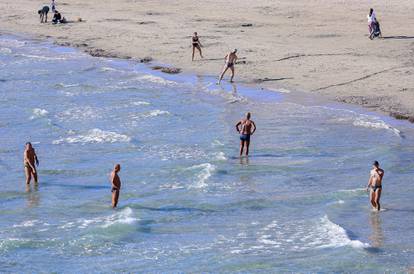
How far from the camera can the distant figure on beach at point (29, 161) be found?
23453mm

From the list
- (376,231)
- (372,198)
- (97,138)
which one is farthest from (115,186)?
(97,138)

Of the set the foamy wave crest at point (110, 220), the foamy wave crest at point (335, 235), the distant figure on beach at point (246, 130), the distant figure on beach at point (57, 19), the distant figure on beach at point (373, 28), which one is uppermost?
the distant figure on beach at point (373, 28)

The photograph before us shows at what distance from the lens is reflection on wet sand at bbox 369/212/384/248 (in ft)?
62.0

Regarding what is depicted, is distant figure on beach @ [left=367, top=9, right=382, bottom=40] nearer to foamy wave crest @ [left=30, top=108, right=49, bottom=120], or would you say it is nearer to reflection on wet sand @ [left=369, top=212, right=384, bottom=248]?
foamy wave crest @ [left=30, top=108, right=49, bottom=120]

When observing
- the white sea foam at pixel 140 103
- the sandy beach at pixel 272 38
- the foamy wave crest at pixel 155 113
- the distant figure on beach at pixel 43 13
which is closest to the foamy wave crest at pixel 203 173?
the foamy wave crest at pixel 155 113

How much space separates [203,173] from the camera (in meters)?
24.2

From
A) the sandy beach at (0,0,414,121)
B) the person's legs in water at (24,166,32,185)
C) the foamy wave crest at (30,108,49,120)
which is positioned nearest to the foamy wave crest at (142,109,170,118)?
the foamy wave crest at (30,108,49,120)

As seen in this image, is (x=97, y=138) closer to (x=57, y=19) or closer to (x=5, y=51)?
(x=5, y=51)

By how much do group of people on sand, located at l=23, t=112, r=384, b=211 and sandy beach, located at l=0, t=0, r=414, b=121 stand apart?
589 centimetres

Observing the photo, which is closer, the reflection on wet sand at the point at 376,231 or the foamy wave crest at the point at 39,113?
the reflection on wet sand at the point at 376,231

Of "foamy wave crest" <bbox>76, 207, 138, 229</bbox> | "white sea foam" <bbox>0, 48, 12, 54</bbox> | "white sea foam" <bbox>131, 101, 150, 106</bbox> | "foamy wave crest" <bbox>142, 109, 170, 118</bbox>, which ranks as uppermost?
"white sea foam" <bbox>0, 48, 12, 54</bbox>

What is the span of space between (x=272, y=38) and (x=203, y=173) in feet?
60.8

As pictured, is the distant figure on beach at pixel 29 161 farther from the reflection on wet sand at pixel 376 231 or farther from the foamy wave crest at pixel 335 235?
the reflection on wet sand at pixel 376 231

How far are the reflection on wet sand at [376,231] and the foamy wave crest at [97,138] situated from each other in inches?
378
